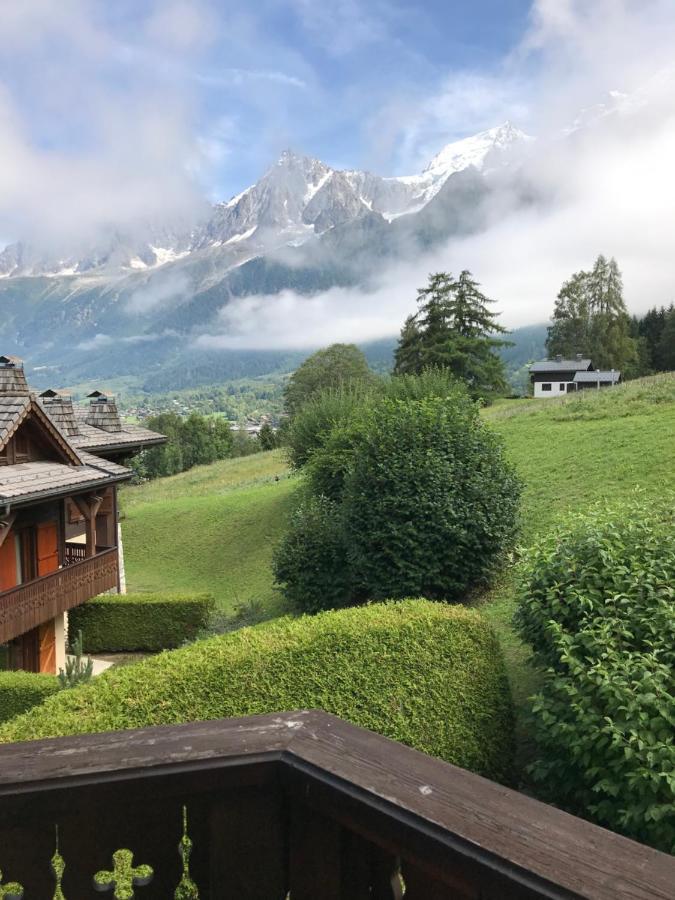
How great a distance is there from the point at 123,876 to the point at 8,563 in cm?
1516

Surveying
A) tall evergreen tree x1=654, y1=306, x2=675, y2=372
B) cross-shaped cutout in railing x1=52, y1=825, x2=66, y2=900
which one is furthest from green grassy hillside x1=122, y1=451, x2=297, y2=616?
tall evergreen tree x1=654, y1=306, x2=675, y2=372

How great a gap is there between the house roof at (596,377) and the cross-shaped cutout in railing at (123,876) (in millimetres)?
66188

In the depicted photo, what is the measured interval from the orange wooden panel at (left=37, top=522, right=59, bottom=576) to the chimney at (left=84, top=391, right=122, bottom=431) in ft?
16.2

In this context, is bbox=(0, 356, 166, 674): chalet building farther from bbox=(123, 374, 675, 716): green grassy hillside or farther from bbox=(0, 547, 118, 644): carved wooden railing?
bbox=(123, 374, 675, 716): green grassy hillside

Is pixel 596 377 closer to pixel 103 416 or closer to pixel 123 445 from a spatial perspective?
pixel 103 416

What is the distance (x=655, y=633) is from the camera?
5.15m

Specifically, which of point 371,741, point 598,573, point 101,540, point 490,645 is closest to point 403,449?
point 490,645

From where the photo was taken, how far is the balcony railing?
1330 millimetres

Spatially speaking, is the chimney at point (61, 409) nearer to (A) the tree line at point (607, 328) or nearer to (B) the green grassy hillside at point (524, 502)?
(B) the green grassy hillside at point (524, 502)

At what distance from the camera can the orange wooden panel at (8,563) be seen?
14641 mm

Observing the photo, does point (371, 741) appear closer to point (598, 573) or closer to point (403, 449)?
point (598, 573)

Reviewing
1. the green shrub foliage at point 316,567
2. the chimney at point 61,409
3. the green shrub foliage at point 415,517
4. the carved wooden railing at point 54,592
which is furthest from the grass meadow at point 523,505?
the chimney at point 61,409

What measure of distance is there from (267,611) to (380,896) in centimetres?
1554

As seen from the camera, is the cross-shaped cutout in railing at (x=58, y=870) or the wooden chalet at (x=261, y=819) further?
the cross-shaped cutout in railing at (x=58, y=870)
